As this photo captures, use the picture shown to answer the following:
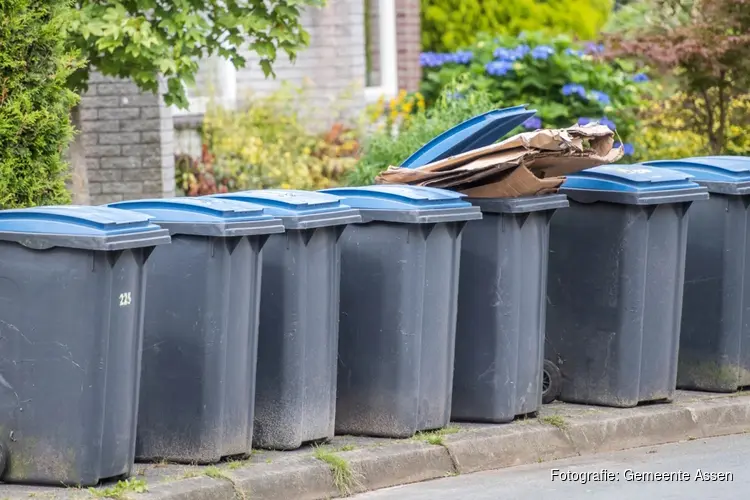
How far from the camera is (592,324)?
24.5ft

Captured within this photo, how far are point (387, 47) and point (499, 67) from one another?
1.75m

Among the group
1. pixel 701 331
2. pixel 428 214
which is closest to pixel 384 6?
pixel 701 331

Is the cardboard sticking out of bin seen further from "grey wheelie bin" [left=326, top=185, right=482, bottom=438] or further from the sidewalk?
the sidewalk

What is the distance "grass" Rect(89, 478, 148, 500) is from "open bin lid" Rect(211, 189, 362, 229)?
124 cm

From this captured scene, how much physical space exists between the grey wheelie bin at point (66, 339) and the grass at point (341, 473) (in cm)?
97

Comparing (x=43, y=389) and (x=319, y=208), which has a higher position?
(x=319, y=208)

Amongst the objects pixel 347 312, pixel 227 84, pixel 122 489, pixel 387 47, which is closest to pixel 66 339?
pixel 122 489

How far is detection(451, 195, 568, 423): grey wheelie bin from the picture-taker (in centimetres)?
691

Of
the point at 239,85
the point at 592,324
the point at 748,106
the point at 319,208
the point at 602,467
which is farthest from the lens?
the point at 239,85

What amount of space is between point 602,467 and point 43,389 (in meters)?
2.65

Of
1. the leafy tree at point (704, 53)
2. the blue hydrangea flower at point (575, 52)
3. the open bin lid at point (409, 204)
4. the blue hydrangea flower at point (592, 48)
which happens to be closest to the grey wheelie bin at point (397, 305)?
the open bin lid at point (409, 204)

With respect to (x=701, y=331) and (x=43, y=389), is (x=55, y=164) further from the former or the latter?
(x=701, y=331)

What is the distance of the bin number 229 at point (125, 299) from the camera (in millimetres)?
5547

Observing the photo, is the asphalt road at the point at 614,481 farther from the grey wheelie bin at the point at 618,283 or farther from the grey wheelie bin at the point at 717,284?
the grey wheelie bin at the point at 717,284
